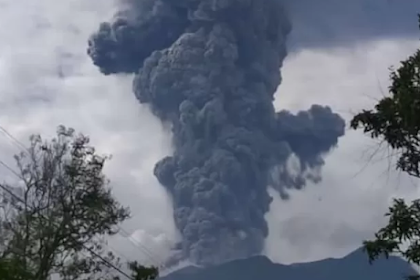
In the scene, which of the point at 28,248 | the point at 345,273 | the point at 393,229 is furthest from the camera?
the point at 345,273

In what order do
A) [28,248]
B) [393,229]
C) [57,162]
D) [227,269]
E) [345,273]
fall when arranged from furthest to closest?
[345,273]
[227,269]
[57,162]
[28,248]
[393,229]

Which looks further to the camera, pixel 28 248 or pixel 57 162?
pixel 57 162

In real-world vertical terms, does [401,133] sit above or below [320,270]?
below

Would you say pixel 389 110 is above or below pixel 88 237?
below

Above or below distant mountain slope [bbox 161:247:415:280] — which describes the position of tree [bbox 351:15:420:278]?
below

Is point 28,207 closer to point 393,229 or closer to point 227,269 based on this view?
point 393,229

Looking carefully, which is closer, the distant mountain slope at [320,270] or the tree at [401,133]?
the tree at [401,133]

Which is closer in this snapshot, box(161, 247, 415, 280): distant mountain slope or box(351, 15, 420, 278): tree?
box(351, 15, 420, 278): tree

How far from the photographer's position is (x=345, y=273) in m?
153

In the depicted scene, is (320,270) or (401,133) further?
(320,270)

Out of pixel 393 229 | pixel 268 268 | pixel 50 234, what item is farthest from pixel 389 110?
pixel 268 268

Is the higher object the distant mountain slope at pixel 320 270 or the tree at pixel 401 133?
A: the distant mountain slope at pixel 320 270

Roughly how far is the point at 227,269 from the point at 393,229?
108375 mm

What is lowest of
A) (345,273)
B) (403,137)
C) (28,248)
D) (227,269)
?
(403,137)
